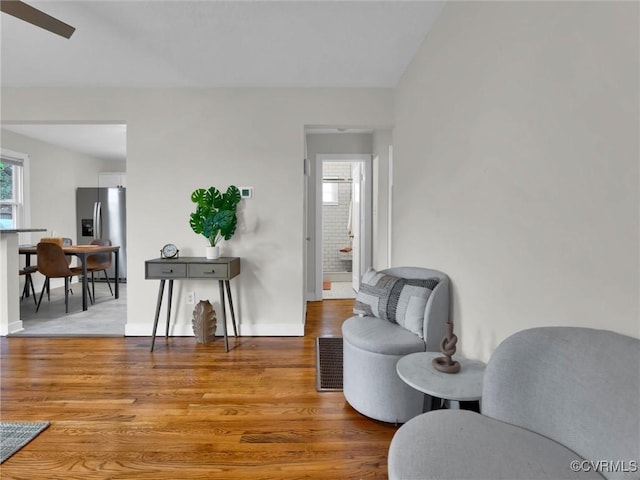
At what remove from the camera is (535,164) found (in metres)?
1.37

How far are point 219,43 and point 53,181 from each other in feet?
16.7

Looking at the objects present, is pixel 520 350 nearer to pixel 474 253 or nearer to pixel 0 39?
pixel 474 253

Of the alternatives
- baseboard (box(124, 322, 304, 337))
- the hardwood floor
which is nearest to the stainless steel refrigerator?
baseboard (box(124, 322, 304, 337))

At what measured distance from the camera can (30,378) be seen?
8.39ft

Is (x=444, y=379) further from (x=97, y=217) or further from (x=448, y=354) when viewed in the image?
(x=97, y=217)

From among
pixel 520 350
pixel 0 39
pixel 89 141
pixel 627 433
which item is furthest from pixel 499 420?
pixel 89 141

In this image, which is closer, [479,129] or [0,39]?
[479,129]

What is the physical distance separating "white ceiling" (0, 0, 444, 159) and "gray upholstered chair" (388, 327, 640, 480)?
206cm

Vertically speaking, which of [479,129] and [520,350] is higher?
[479,129]

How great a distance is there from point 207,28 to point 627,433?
2.91 metres

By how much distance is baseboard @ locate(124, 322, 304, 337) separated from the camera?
3479 millimetres

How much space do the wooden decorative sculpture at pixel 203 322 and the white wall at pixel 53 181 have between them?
3974mm

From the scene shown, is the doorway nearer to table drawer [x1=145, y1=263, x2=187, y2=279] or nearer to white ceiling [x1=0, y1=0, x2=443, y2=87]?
white ceiling [x1=0, y1=0, x2=443, y2=87]

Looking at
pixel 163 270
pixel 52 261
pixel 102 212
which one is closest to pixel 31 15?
pixel 163 270
